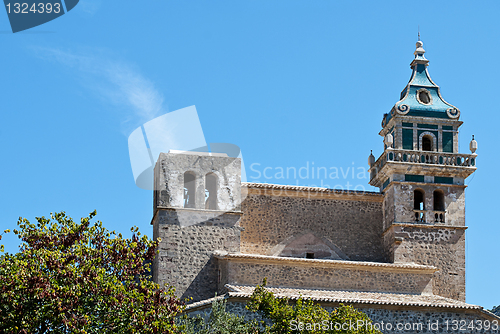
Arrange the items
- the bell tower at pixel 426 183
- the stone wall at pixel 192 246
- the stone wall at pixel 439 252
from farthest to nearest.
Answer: the bell tower at pixel 426 183, the stone wall at pixel 439 252, the stone wall at pixel 192 246

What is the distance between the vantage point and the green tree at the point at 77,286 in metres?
18.6

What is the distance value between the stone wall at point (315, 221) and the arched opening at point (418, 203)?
1484 millimetres

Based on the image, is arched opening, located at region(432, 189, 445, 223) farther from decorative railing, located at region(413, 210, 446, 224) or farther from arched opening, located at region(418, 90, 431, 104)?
arched opening, located at region(418, 90, 431, 104)

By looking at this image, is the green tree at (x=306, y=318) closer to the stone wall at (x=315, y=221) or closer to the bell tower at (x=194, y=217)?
the bell tower at (x=194, y=217)

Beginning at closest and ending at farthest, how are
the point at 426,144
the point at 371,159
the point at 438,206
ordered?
the point at 438,206 → the point at 426,144 → the point at 371,159

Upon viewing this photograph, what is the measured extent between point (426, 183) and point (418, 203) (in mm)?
1347

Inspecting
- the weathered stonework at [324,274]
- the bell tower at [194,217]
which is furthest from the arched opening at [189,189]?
the weathered stonework at [324,274]

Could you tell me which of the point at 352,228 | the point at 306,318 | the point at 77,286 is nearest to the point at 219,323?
the point at 306,318

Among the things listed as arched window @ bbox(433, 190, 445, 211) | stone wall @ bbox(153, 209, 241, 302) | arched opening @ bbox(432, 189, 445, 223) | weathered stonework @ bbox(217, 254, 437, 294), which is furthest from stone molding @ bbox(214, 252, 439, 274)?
arched window @ bbox(433, 190, 445, 211)

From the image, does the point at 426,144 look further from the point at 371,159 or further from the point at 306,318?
the point at 306,318

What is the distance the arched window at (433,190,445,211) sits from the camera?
104 feet

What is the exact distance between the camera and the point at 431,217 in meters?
31.0

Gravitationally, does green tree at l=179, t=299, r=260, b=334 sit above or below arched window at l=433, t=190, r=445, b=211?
below

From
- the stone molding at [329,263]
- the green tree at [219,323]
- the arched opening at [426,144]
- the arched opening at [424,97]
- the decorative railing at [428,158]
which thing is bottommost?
the green tree at [219,323]
